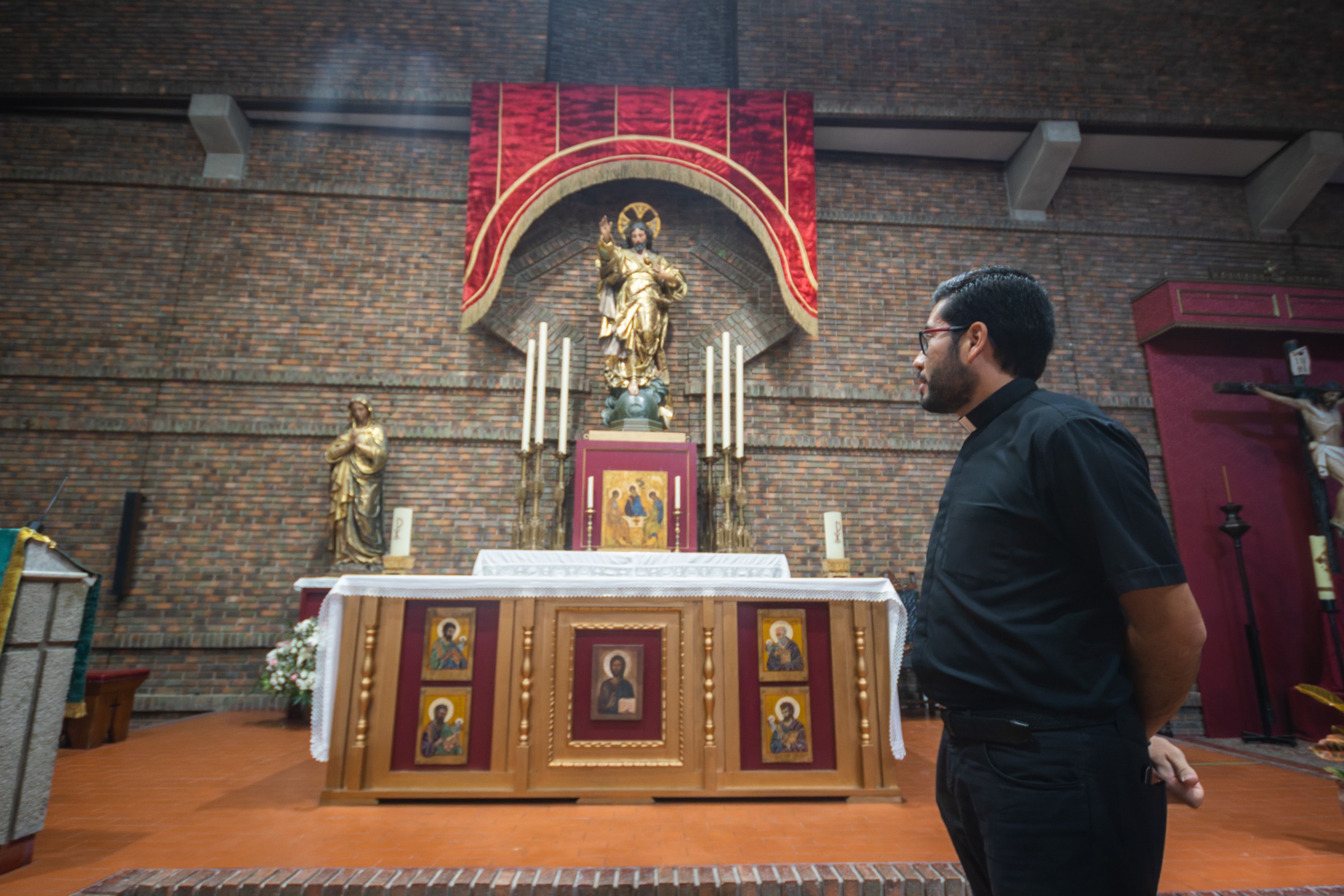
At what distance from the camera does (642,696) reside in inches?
139

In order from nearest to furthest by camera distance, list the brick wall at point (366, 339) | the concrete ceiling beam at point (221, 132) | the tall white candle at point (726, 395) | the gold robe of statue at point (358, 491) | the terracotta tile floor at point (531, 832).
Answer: the terracotta tile floor at point (531, 832) → the tall white candle at point (726, 395) → the gold robe of statue at point (358, 491) → the brick wall at point (366, 339) → the concrete ceiling beam at point (221, 132)

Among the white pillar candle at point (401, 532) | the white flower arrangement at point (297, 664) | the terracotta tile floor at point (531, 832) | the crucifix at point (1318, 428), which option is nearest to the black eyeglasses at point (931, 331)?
the terracotta tile floor at point (531, 832)

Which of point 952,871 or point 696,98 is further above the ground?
point 696,98

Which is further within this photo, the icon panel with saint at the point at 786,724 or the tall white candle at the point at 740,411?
the tall white candle at the point at 740,411

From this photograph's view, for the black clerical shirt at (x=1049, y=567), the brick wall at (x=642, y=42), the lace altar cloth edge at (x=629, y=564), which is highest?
the brick wall at (x=642, y=42)

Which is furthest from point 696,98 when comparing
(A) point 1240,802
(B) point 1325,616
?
(B) point 1325,616

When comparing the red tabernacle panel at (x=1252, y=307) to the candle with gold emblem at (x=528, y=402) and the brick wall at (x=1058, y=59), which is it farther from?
the candle with gold emblem at (x=528, y=402)

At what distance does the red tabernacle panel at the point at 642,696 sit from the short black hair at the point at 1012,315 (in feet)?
8.27

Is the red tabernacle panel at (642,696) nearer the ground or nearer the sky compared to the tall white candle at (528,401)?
nearer the ground

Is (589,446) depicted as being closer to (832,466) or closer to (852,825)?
(832,466)

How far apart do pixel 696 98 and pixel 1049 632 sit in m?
7.01

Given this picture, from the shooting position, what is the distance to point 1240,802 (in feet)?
12.5

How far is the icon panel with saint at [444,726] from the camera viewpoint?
11.3 feet

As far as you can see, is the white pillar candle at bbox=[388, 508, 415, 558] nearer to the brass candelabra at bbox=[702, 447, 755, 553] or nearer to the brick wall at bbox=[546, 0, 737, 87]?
the brass candelabra at bbox=[702, 447, 755, 553]
